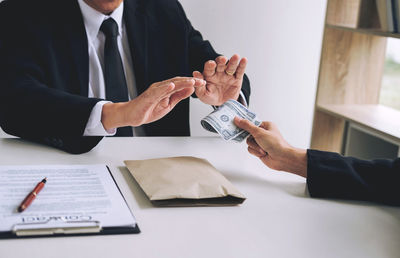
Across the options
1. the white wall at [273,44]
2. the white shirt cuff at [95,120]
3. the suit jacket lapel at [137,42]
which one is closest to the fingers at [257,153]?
the white shirt cuff at [95,120]

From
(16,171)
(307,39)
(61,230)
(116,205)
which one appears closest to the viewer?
(61,230)

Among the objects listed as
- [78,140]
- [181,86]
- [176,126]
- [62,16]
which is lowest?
[176,126]

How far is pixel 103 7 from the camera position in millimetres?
1725

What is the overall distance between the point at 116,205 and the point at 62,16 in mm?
986

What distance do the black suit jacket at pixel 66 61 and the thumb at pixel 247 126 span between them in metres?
0.39

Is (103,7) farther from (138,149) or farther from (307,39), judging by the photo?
(307,39)

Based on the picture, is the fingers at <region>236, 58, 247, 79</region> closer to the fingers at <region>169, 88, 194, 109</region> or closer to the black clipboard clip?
the fingers at <region>169, 88, 194, 109</region>

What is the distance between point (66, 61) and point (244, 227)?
105cm

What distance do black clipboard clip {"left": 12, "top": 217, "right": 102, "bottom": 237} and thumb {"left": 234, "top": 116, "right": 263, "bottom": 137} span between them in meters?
0.54

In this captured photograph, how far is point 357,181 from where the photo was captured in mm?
1102

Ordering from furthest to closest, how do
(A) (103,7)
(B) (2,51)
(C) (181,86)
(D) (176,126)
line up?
(D) (176,126)
(A) (103,7)
(B) (2,51)
(C) (181,86)

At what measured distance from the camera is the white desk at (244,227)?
80cm

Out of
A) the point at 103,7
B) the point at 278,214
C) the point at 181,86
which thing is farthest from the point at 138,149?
the point at 103,7

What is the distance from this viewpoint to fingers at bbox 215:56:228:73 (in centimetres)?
148
